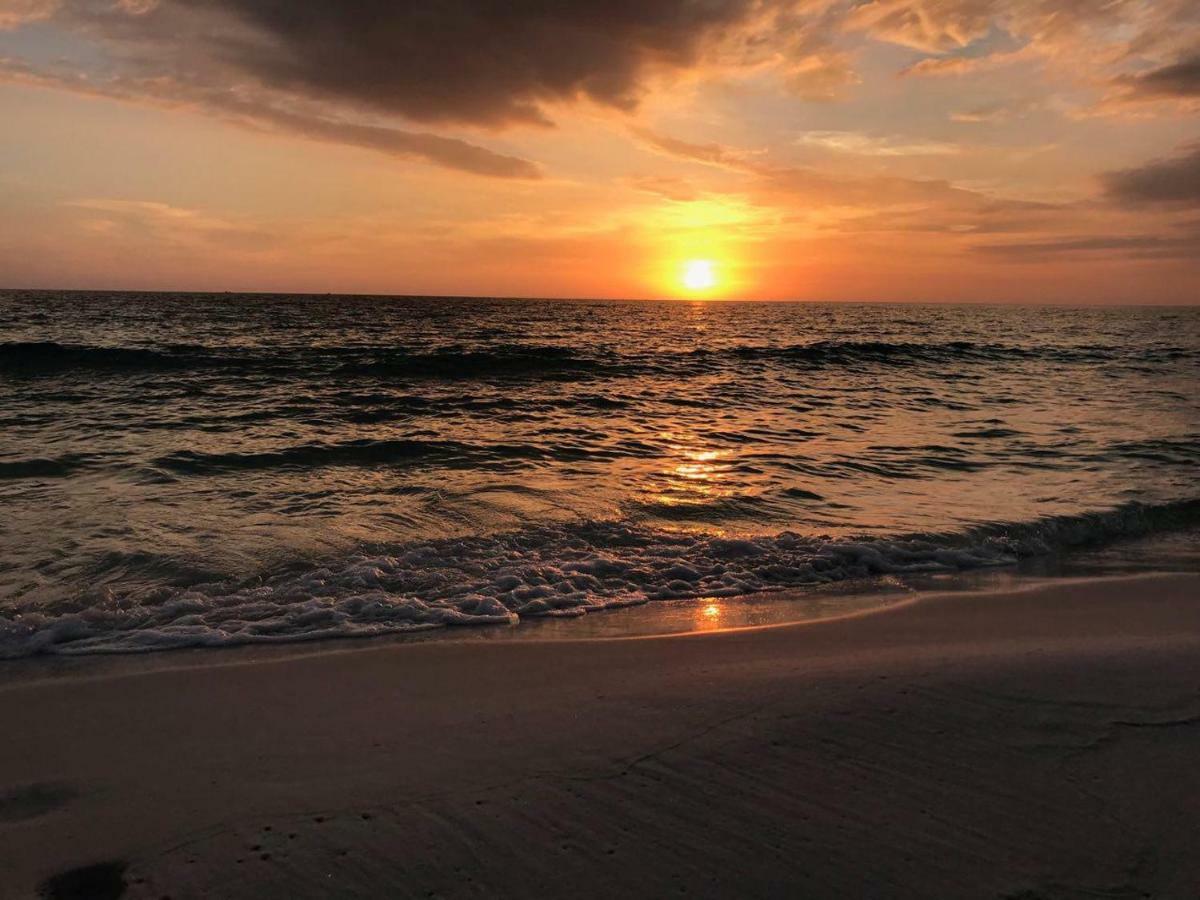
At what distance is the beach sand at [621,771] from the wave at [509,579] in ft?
1.46

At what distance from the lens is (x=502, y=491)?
8.95 meters

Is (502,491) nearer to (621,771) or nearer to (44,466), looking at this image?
(621,771)

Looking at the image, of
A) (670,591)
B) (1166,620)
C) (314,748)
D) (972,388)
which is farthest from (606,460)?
(972,388)

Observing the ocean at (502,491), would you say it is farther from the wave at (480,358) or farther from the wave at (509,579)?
the wave at (480,358)

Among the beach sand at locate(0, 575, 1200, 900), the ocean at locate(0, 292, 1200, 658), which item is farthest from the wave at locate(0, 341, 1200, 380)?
the beach sand at locate(0, 575, 1200, 900)

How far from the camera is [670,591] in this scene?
5812 mm

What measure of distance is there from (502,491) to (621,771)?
601 cm

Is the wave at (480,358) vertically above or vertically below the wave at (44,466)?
above

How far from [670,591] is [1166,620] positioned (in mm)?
3453

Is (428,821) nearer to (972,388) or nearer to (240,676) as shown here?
(240,676)

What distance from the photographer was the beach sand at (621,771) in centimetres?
255

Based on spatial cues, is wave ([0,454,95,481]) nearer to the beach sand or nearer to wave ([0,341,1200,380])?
the beach sand

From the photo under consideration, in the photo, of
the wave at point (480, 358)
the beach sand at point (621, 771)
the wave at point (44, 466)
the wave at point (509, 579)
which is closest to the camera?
the beach sand at point (621, 771)

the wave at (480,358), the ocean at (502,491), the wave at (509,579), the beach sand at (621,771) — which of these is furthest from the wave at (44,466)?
the wave at (480,358)
